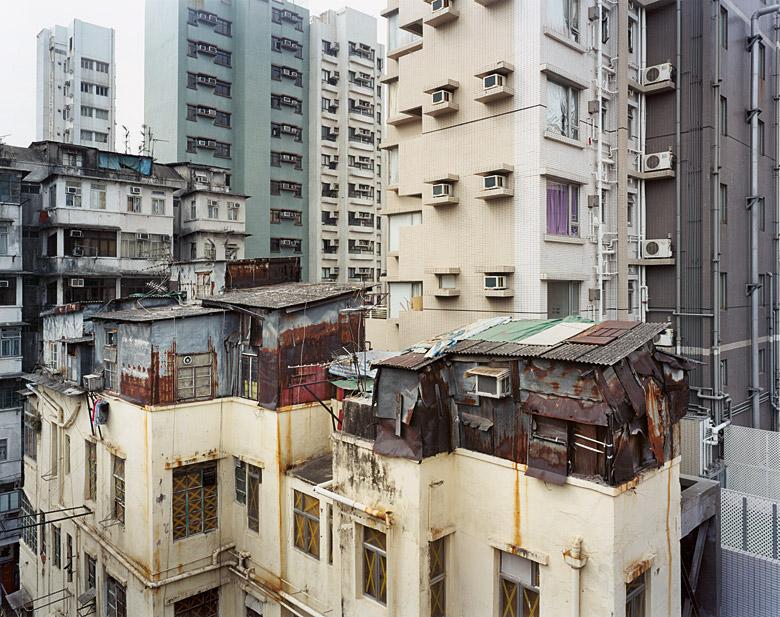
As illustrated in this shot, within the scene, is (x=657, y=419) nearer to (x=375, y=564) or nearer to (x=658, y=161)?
(x=375, y=564)

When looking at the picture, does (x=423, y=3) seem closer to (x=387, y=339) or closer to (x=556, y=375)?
(x=387, y=339)

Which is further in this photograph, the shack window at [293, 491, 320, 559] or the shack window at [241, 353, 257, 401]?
the shack window at [241, 353, 257, 401]

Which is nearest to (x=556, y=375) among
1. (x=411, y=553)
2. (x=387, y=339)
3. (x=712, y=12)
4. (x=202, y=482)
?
(x=411, y=553)

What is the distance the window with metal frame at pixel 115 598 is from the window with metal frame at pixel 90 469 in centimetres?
261

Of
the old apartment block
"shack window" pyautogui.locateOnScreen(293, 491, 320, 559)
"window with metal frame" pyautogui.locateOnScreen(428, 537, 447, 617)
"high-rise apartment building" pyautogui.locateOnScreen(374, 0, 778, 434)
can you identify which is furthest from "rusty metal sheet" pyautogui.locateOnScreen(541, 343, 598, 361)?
"high-rise apartment building" pyautogui.locateOnScreen(374, 0, 778, 434)

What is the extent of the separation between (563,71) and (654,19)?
8.06 meters

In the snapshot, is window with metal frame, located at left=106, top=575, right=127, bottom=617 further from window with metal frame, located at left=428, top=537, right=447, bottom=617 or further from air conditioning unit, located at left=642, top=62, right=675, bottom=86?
air conditioning unit, located at left=642, top=62, right=675, bottom=86

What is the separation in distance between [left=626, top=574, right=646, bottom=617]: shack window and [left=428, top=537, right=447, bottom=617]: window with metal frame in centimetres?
348

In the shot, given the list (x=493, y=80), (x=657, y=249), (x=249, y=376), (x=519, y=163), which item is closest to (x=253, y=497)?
(x=249, y=376)

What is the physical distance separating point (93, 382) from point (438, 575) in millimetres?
11843

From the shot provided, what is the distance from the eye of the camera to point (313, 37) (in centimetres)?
4672

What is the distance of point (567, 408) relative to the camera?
10141 millimetres

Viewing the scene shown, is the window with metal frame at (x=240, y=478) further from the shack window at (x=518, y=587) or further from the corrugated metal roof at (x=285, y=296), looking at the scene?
the shack window at (x=518, y=587)

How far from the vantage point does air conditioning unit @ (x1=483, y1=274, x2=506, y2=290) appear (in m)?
18.4
